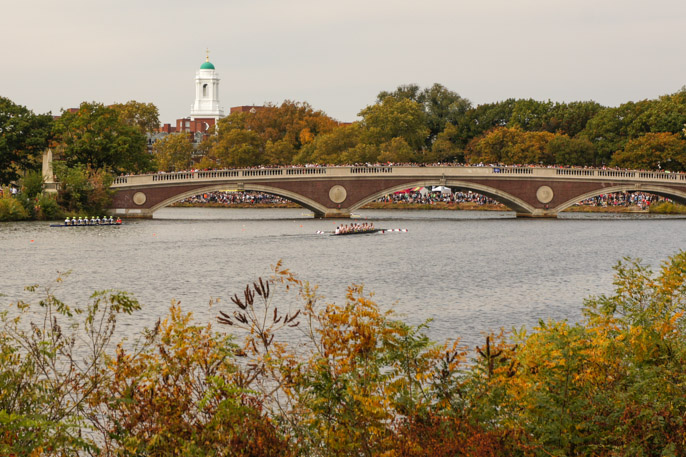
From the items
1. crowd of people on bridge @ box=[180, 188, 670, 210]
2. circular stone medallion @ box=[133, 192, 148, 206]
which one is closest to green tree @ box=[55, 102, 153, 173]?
circular stone medallion @ box=[133, 192, 148, 206]

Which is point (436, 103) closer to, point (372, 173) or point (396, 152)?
point (396, 152)

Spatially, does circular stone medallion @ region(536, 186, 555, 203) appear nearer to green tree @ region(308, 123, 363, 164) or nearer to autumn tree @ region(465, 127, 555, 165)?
autumn tree @ region(465, 127, 555, 165)

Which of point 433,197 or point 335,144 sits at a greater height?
point 335,144

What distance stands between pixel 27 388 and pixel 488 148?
117468 millimetres

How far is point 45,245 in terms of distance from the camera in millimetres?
56406

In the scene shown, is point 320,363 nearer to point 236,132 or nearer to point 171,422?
point 171,422

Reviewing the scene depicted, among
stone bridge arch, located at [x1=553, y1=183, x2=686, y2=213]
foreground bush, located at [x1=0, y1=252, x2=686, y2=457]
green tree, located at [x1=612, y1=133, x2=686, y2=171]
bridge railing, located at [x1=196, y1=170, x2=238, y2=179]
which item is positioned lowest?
foreground bush, located at [x1=0, y1=252, x2=686, y2=457]

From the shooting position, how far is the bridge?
87.7m

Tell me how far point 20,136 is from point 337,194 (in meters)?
32.3

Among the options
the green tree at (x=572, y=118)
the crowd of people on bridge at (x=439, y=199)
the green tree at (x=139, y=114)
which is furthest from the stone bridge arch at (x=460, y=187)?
the green tree at (x=139, y=114)

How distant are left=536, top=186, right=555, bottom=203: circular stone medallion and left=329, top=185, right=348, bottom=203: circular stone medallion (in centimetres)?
1988

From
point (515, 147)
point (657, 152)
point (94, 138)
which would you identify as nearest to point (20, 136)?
point (94, 138)

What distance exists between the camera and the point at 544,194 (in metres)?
90.9

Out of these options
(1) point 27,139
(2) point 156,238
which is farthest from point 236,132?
(2) point 156,238
